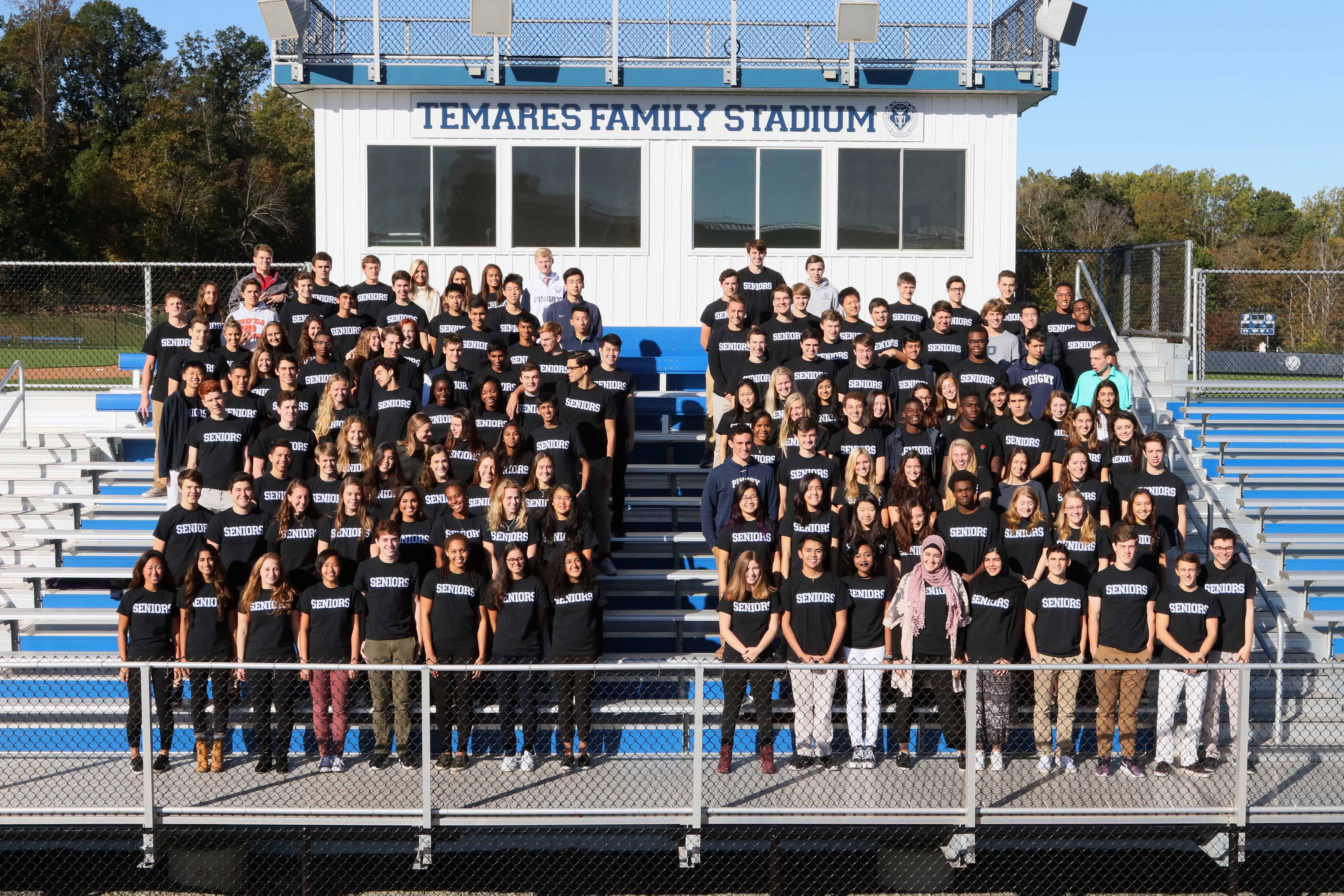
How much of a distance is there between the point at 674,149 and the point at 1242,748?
30.2 ft

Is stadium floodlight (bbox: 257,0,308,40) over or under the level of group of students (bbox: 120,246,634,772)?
over

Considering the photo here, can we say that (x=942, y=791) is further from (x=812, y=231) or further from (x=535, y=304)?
(x=812, y=231)

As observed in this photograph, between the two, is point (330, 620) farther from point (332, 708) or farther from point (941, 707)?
point (941, 707)

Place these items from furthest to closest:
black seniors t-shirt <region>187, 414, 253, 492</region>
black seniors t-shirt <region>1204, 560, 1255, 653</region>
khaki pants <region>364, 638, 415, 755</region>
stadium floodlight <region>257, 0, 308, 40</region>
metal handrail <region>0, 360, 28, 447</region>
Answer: metal handrail <region>0, 360, 28, 447</region>, stadium floodlight <region>257, 0, 308, 40</region>, black seniors t-shirt <region>187, 414, 253, 492</region>, black seniors t-shirt <region>1204, 560, 1255, 653</region>, khaki pants <region>364, 638, 415, 755</region>

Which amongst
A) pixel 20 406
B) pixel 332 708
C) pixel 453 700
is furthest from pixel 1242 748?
pixel 20 406

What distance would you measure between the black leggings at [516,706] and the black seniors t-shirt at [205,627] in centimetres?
188

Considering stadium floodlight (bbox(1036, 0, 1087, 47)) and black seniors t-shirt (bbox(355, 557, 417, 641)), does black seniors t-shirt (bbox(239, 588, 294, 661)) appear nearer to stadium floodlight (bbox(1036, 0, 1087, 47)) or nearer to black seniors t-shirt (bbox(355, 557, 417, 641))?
black seniors t-shirt (bbox(355, 557, 417, 641))

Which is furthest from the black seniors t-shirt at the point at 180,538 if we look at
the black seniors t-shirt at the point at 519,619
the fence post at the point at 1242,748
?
the fence post at the point at 1242,748

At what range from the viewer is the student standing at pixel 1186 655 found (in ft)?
27.1

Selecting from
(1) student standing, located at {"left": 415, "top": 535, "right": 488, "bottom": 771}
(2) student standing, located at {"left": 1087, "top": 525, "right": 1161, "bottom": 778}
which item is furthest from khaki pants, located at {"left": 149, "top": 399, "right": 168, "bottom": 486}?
(2) student standing, located at {"left": 1087, "top": 525, "right": 1161, "bottom": 778}

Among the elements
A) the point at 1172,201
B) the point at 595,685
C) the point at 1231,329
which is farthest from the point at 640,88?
the point at 1172,201

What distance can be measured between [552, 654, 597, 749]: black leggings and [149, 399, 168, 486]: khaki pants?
4.50 meters

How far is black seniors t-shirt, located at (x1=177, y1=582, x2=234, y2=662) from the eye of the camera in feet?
27.8

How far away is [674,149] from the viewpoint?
1435 centimetres
